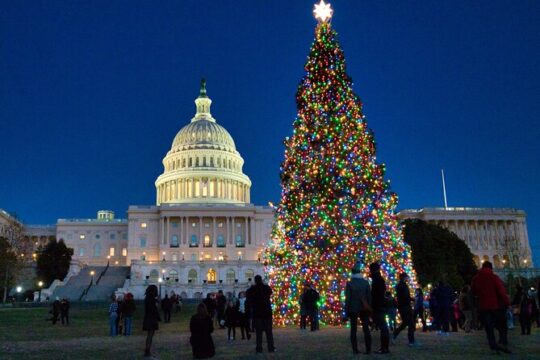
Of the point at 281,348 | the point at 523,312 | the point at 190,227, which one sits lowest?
the point at 281,348

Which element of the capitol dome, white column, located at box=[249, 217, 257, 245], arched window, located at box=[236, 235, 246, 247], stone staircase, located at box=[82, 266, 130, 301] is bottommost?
stone staircase, located at box=[82, 266, 130, 301]

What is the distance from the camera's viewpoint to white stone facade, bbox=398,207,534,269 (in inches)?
4628

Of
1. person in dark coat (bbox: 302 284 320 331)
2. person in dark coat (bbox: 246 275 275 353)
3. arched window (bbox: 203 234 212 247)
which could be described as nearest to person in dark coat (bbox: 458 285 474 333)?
person in dark coat (bbox: 302 284 320 331)

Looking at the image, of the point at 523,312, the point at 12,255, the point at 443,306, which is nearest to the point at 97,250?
the point at 12,255

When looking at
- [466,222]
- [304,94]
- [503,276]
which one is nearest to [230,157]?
[466,222]

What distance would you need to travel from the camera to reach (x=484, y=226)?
12012 centimetres

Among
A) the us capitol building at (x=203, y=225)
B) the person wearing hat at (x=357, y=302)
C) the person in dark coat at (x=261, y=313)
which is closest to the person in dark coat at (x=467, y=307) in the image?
the person wearing hat at (x=357, y=302)

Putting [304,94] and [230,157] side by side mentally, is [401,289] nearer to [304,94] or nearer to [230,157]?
[304,94]

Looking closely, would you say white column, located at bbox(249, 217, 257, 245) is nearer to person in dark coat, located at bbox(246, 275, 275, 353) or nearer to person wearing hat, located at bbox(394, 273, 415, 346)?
person wearing hat, located at bbox(394, 273, 415, 346)

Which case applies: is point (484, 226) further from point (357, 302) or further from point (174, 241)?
point (357, 302)

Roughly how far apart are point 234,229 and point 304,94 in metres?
87.2

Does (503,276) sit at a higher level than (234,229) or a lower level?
lower

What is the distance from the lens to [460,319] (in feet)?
90.1

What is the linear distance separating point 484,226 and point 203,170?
59455 mm
